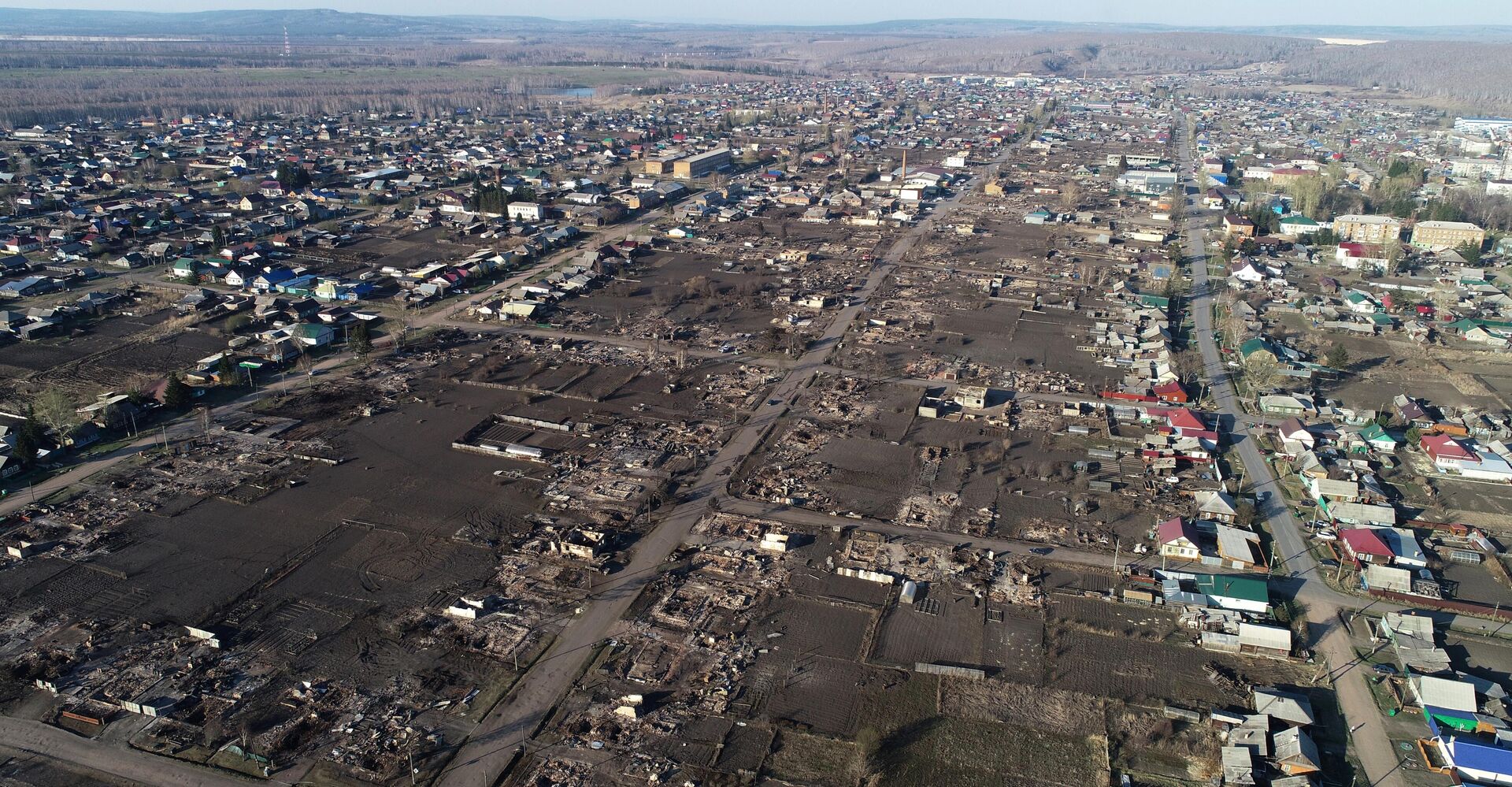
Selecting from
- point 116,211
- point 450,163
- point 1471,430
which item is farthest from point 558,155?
point 1471,430

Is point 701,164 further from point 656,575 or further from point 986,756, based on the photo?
point 986,756

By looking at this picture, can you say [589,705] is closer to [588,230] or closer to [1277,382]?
[1277,382]

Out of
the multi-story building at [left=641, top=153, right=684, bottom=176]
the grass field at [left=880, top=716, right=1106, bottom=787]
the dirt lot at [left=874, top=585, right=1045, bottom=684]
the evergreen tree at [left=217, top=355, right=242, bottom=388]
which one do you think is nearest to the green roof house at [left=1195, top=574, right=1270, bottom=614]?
the dirt lot at [left=874, top=585, right=1045, bottom=684]

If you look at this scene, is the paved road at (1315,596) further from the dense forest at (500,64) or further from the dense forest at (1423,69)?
the dense forest at (1423,69)

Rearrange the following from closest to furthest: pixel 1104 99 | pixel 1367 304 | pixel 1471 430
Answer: pixel 1471 430 → pixel 1367 304 → pixel 1104 99

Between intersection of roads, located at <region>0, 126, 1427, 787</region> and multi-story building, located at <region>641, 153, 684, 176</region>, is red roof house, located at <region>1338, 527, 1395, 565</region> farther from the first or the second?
multi-story building, located at <region>641, 153, 684, 176</region>

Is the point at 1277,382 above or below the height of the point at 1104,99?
below
